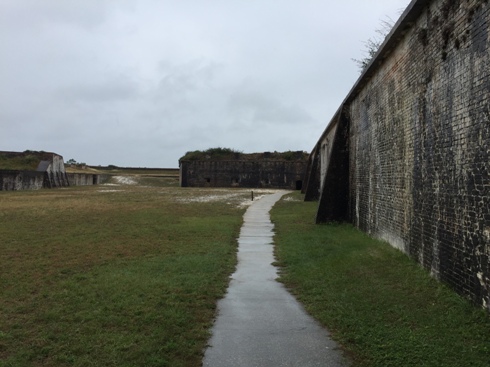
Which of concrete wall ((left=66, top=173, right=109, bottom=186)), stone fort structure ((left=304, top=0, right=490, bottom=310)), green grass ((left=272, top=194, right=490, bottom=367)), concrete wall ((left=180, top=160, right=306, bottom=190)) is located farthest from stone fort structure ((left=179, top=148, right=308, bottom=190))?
green grass ((left=272, top=194, right=490, bottom=367))

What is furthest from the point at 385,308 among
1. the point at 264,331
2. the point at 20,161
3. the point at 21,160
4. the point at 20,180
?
the point at 21,160

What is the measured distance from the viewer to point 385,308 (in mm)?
5094

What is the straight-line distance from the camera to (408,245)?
7.87 meters

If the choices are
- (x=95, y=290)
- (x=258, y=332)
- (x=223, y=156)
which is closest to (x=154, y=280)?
(x=95, y=290)

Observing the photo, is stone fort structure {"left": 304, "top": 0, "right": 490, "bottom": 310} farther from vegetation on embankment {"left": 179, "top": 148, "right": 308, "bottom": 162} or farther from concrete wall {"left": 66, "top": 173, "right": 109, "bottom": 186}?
concrete wall {"left": 66, "top": 173, "right": 109, "bottom": 186}

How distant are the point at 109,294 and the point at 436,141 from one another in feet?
16.9

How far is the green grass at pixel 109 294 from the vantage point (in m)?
3.81

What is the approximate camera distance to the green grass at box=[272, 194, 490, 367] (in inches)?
150

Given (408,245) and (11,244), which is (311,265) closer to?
(408,245)

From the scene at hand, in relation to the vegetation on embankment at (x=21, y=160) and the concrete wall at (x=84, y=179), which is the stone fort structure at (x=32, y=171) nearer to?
the vegetation on embankment at (x=21, y=160)

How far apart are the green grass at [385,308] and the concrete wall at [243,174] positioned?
4152 centimetres

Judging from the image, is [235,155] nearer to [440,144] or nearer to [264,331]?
[440,144]

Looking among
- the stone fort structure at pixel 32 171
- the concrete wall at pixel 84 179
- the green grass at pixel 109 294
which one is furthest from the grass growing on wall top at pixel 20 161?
the green grass at pixel 109 294

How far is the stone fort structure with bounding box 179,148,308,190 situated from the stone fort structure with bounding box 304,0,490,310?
39105mm
